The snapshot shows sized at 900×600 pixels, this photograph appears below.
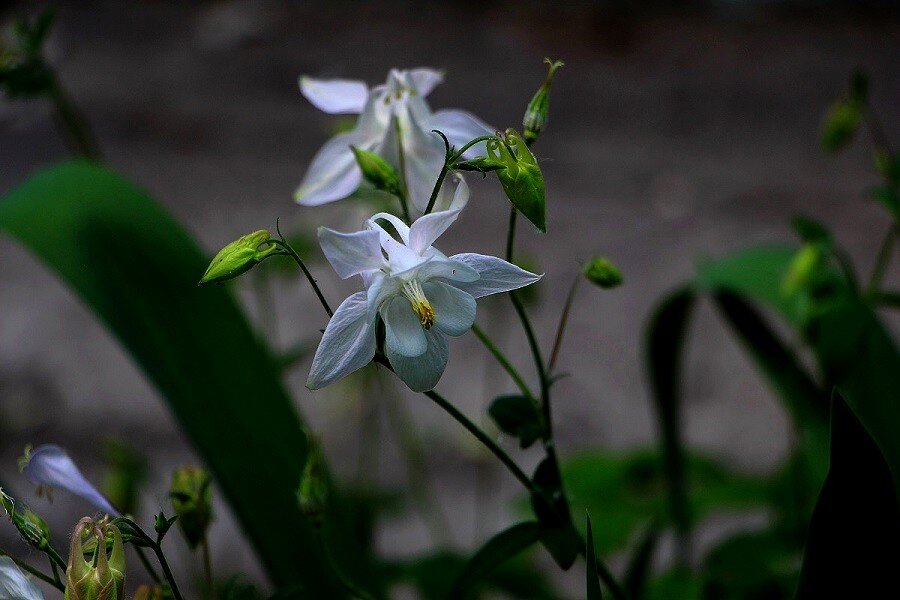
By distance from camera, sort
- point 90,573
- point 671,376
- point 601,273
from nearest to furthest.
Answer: point 90,573 → point 601,273 → point 671,376

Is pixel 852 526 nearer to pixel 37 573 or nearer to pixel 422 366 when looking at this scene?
pixel 422 366

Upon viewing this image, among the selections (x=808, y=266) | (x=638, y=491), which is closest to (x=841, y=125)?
(x=808, y=266)

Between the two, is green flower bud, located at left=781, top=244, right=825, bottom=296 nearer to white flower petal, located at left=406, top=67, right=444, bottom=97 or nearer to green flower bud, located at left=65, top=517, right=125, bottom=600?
white flower petal, located at left=406, top=67, right=444, bottom=97

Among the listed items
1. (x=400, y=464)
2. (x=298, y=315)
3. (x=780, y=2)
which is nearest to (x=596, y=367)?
(x=400, y=464)

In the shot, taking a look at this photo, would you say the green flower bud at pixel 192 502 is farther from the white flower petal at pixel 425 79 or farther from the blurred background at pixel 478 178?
the blurred background at pixel 478 178

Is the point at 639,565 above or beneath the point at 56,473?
beneath

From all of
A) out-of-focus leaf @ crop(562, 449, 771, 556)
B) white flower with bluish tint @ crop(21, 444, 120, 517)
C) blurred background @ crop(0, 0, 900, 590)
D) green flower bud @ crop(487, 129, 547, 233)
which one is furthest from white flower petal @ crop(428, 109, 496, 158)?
blurred background @ crop(0, 0, 900, 590)
